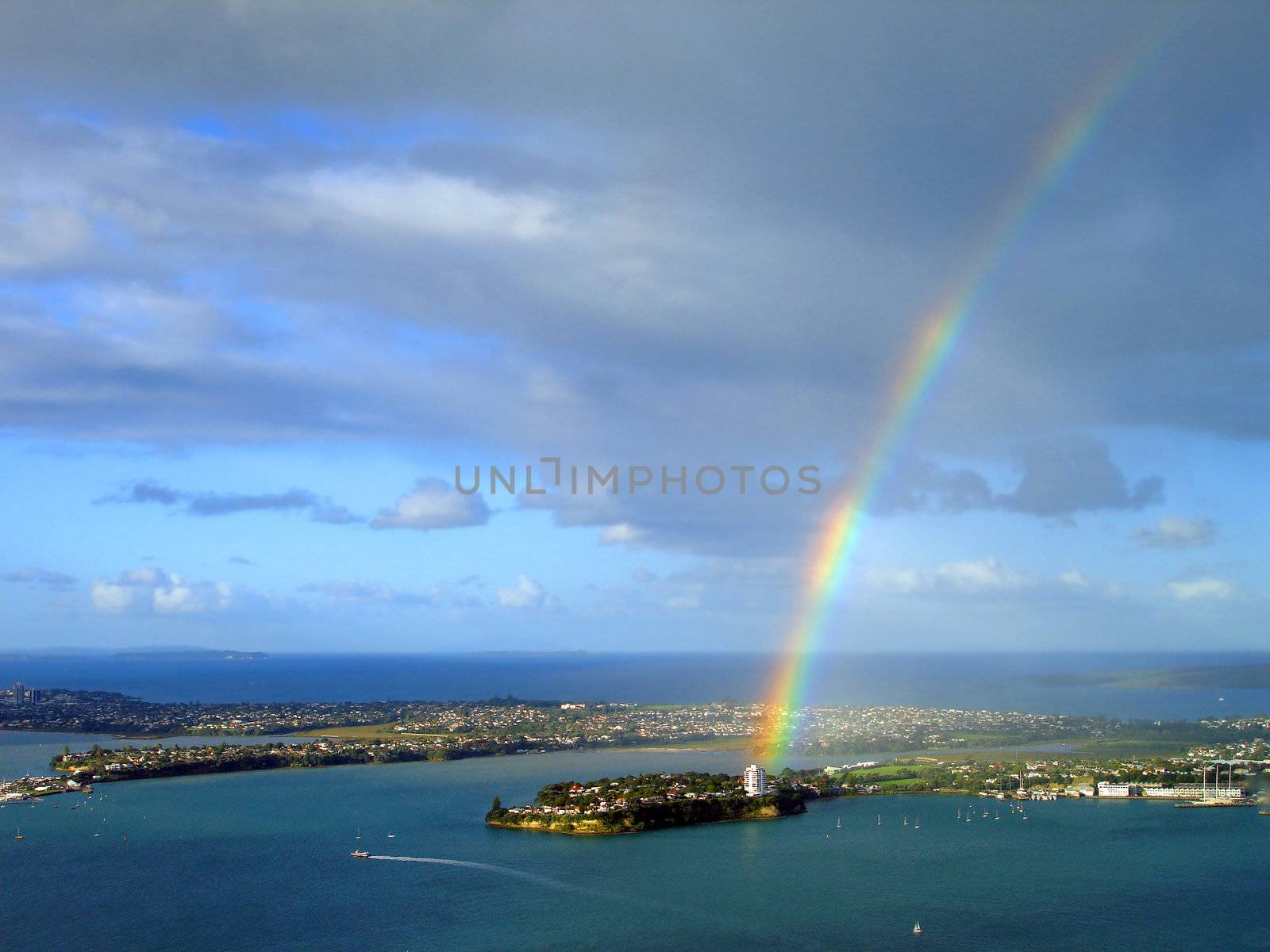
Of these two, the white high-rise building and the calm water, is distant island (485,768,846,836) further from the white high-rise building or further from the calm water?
the calm water

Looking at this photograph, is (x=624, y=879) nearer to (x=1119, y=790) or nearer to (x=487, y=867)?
(x=487, y=867)

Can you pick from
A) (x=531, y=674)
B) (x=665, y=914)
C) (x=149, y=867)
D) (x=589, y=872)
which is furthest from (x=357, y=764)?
(x=531, y=674)

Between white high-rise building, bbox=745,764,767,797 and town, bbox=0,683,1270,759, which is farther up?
white high-rise building, bbox=745,764,767,797

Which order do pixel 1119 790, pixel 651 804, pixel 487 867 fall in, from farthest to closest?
1. pixel 1119 790
2. pixel 651 804
3. pixel 487 867

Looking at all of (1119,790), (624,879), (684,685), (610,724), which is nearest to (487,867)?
(624,879)

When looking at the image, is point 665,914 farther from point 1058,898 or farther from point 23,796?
point 23,796

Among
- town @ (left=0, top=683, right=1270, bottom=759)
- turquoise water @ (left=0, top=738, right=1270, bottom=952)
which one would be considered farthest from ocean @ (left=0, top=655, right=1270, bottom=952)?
town @ (left=0, top=683, right=1270, bottom=759)
